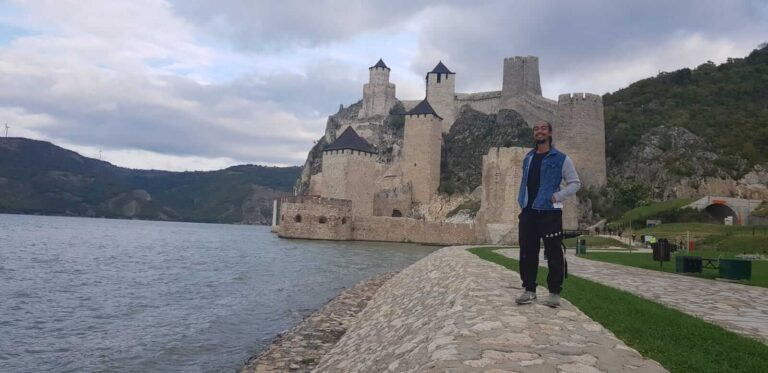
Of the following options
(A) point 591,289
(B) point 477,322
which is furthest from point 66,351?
(A) point 591,289

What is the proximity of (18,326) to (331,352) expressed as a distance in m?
6.65

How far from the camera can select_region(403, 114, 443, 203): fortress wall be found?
48.9 metres

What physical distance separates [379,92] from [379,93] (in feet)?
0.45

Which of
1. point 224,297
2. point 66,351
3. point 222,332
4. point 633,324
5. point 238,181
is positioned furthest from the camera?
point 238,181

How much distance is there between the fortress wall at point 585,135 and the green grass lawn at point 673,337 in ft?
115

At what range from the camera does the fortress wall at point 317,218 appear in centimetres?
4375

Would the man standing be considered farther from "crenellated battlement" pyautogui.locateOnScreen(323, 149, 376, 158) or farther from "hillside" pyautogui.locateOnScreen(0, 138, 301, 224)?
"hillside" pyautogui.locateOnScreen(0, 138, 301, 224)

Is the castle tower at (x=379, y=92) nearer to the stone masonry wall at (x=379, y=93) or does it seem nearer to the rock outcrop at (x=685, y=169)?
the stone masonry wall at (x=379, y=93)

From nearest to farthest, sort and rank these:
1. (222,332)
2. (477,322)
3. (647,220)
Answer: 1. (477,322)
2. (222,332)
3. (647,220)

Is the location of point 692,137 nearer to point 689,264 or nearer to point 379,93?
point 689,264

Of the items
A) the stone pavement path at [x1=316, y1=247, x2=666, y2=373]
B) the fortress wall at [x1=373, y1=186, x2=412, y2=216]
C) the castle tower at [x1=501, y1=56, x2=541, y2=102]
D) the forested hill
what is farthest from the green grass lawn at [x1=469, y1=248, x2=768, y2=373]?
the castle tower at [x1=501, y1=56, x2=541, y2=102]

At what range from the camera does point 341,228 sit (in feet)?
144

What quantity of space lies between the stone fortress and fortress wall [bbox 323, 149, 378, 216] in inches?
3.2

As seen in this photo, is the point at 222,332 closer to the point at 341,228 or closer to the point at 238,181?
the point at 341,228
